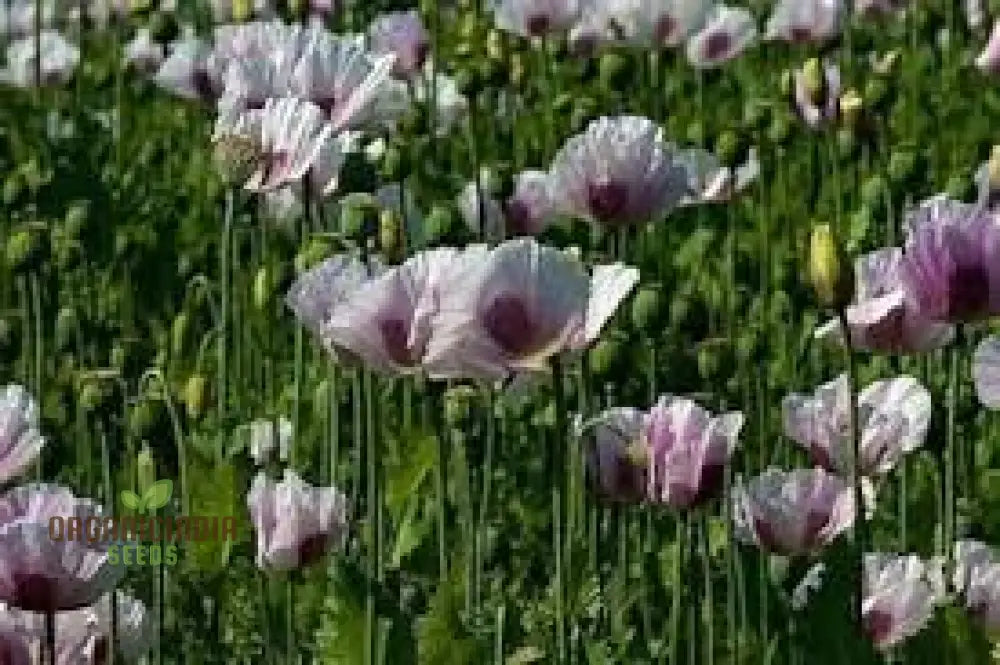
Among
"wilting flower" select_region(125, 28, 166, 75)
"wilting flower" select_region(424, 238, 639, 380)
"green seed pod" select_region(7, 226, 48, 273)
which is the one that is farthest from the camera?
"wilting flower" select_region(125, 28, 166, 75)

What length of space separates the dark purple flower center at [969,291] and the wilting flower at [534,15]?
2.30 meters

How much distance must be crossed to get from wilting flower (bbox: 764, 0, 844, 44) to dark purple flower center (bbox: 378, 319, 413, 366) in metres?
2.90

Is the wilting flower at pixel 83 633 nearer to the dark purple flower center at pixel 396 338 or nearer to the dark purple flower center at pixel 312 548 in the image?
the dark purple flower center at pixel 312 548

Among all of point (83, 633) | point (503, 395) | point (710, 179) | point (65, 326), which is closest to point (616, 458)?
point (83, 633)

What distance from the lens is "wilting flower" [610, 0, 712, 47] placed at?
4.40m

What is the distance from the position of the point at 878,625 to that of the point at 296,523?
48 cm

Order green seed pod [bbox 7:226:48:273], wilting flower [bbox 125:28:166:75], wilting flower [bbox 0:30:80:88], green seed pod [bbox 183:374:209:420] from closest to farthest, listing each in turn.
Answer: green seed pod [bbox 183:374:209:420]
green seed pod [bbox 7:226:48:273]
wilting flower [bbox 0:30:80:88]
wilting flower [bbox 125:28:166:75]

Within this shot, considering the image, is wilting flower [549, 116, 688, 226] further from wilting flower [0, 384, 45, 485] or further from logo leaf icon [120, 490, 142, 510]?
wilting flower [0, 384, 45, 485]

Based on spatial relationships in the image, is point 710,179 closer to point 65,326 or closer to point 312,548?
point 65,326

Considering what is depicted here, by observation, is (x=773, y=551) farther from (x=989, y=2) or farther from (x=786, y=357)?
(x=989, y=2)

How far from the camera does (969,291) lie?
2133 millimetres

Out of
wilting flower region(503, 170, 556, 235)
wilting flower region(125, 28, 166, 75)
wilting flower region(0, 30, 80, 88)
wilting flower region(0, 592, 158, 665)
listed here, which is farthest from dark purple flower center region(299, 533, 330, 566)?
wilting flower region(125, 28, 166, 75)

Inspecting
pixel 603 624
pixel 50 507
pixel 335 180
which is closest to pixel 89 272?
pixel 335 180

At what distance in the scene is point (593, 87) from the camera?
5434mm
